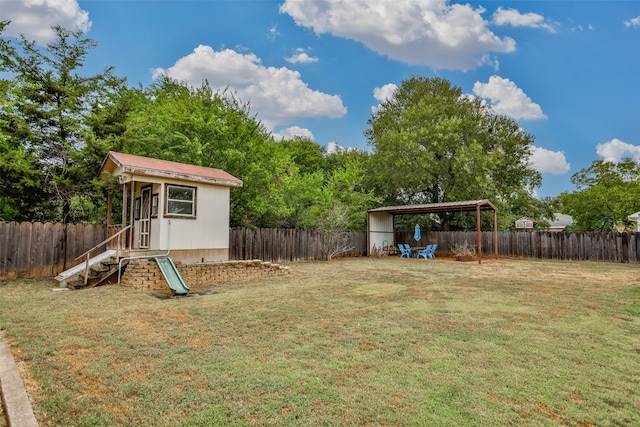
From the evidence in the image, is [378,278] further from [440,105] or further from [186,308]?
[440,105]

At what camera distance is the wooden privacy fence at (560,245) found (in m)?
14.2

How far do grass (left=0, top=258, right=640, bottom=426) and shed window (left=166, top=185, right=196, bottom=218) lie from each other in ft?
9.83

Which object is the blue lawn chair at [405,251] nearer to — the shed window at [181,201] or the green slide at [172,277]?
the shed window at [181,201]

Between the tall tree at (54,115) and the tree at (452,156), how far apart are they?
53.1 ft

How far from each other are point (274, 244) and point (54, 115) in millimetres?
8729

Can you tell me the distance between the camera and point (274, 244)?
13992mm

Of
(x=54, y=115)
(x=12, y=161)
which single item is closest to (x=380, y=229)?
(x=54, y=115)

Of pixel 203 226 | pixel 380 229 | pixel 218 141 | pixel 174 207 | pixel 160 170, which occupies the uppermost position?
pixel 218 141

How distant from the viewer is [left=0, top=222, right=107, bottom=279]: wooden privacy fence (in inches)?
331

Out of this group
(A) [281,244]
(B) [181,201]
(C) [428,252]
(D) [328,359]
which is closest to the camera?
(D) [328,359]

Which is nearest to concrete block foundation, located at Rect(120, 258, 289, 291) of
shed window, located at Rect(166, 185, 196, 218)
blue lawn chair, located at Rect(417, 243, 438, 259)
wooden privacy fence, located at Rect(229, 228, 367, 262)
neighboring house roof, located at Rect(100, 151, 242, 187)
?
shed window, located at Rect(166, 185, 196, 218)

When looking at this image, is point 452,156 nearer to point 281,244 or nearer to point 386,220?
point 386,220

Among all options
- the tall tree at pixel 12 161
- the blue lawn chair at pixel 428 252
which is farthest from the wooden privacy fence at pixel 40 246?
the blue lawn chair at pixel 428 252

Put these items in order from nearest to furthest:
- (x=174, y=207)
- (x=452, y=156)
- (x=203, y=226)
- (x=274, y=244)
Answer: (x=174, y=207) < (x=203, y=226) < (x=274, y=244) < (x=452, y=156)
